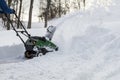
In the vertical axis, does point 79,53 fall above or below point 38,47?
above

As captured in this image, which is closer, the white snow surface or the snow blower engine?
the white snow surface

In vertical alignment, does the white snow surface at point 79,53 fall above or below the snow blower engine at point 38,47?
above

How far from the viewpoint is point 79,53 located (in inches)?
466

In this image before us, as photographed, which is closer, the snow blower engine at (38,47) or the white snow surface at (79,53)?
the white snow surface at (79,53)

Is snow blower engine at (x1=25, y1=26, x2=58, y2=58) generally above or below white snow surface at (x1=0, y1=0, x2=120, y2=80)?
below

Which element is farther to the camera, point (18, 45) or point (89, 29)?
point (18, 45)

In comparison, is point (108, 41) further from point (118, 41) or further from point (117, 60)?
point (117, 60)

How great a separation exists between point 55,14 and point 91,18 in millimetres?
46697

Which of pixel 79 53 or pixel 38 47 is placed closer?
pixel 79 53

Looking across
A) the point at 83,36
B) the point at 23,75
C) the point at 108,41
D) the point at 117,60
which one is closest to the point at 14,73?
the point at 23,75

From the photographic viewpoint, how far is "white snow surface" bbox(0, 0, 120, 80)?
29.1 ft

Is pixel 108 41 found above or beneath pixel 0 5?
beneath

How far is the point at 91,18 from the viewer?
14.8 metres

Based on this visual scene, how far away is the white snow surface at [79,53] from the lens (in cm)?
886
